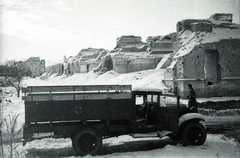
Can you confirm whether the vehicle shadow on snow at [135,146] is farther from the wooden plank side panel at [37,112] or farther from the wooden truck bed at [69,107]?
the wooden plank side panel at [37,112]

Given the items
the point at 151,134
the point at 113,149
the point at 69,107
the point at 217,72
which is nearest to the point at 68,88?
the point at 69,107

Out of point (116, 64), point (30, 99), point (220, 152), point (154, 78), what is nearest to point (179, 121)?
point (220, 152)

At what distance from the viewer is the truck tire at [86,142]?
580 centimetres

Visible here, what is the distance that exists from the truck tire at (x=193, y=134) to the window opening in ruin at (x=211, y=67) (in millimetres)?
10596

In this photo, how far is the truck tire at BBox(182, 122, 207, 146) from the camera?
21.5ft

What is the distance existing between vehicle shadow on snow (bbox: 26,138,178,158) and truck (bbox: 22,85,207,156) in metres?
0.52

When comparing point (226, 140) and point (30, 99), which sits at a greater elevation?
point (30, 99)

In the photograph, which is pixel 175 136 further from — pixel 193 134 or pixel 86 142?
pixel 86 142

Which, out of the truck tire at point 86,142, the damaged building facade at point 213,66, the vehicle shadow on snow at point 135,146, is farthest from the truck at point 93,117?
the damaged building facade at point 213,66

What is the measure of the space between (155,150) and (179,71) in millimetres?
11394

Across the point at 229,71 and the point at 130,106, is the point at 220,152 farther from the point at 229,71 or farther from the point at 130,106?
the point at 229,71

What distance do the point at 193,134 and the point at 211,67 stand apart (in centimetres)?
1206

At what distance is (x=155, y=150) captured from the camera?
619cm

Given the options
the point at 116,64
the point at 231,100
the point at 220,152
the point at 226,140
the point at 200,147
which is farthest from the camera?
the point at 116,64
